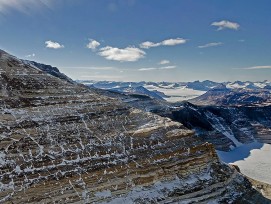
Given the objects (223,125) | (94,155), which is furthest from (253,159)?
(94,155)

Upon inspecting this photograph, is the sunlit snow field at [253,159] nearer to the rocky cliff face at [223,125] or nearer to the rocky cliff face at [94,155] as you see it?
the rocky cliff face at [223,125]

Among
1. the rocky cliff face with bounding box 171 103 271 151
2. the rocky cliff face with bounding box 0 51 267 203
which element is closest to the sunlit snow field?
the rocky cliff face with bounding box 171 103 271 151

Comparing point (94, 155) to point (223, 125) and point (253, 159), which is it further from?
point (223, 125)

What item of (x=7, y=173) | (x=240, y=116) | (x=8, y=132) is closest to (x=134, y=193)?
(x=7, y=173)

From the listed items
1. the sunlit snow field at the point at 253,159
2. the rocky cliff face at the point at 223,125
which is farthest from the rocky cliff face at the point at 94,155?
the rocky cliff face at the point at 223,125

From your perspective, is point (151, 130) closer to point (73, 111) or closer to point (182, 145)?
point (182, 145)

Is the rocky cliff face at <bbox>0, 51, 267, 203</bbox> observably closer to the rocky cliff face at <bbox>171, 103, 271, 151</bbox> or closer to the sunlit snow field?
the sunlit snow field
